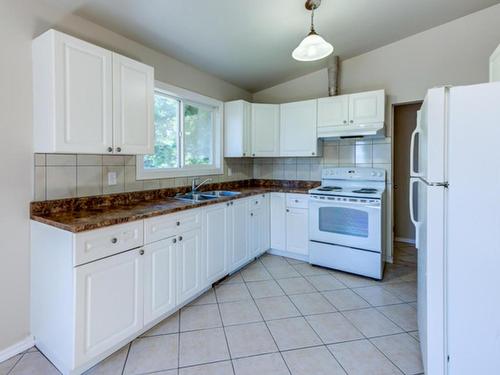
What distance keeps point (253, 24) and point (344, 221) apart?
2.24 metres

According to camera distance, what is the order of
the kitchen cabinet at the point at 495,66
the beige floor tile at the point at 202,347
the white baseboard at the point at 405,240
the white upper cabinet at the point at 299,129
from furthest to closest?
the white baseboard at the point at 405,240, the white upper cabinet at the point at 299,129, the kitchen cabinet at the point at 495,66, the beige floor tile at the point at 202,347

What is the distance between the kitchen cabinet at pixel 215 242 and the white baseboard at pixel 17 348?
127cm

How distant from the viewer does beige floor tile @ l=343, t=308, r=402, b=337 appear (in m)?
2.02

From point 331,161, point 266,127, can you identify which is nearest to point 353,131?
point 331,161

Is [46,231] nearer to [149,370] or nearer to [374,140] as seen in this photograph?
[149,370]

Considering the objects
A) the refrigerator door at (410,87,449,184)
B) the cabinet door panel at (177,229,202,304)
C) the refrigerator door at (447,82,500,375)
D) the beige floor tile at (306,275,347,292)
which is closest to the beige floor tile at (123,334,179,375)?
the cabinet door panel at (177,229,202,304)

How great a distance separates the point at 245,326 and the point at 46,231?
1.54 metres

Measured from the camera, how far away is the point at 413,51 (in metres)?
3.18

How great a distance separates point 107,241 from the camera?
164cm

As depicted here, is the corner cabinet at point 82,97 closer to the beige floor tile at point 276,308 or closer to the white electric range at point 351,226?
the beige floor tile at point 276,308

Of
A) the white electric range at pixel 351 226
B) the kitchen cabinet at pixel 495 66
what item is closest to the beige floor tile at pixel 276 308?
the white electric range at pixel 351 226

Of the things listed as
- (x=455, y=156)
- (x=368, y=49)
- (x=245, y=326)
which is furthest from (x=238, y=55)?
(x=245, y=326)

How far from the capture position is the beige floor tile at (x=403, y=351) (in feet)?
5.43

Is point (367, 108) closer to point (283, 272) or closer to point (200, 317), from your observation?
point (283, 272)
